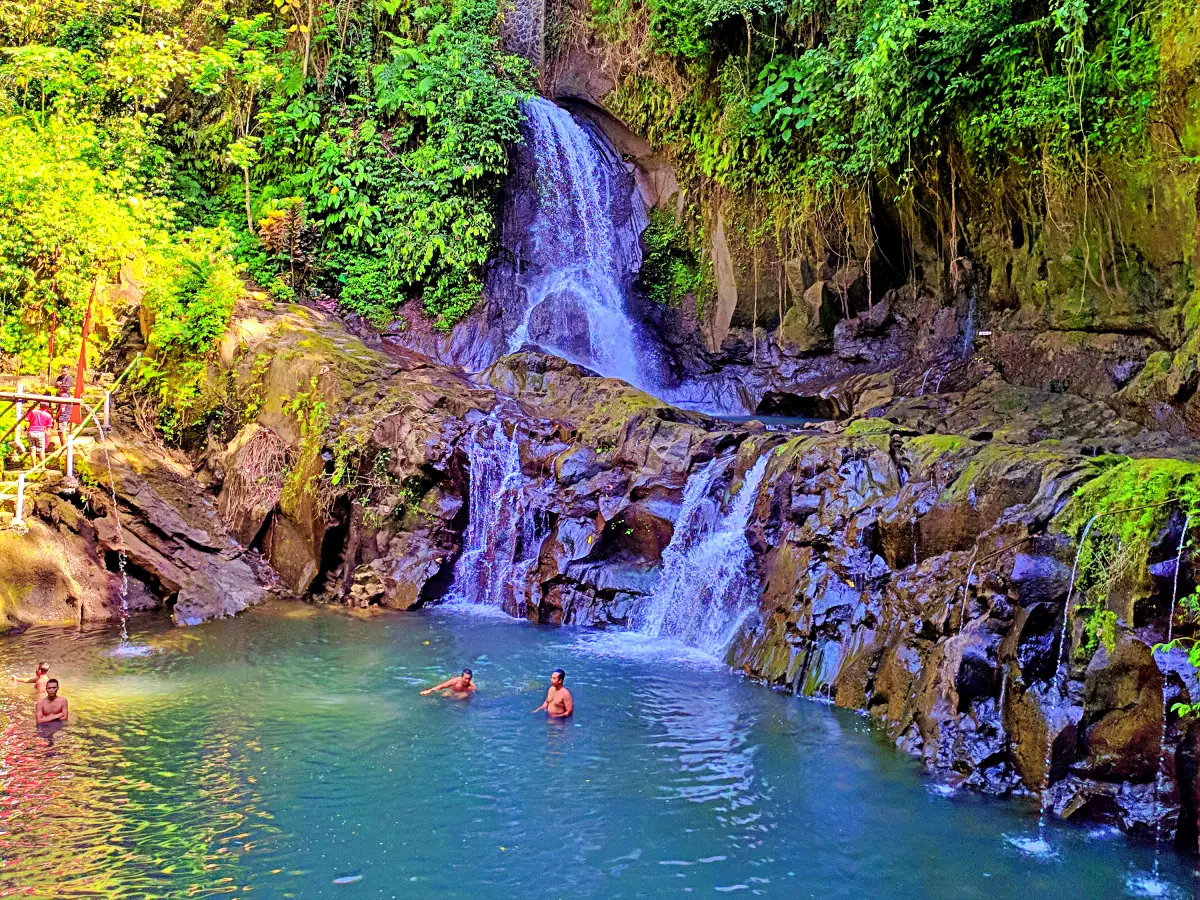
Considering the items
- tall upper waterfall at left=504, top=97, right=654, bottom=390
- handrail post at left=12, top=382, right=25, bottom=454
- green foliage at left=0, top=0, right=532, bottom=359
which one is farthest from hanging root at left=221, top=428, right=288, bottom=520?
tall upper waterfall at left=504, top=97, right=654, bottom=390

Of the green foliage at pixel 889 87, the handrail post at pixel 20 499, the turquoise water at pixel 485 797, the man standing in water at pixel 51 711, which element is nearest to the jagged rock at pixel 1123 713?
the turquoise water at pixel 485 797

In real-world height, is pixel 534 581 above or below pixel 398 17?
below

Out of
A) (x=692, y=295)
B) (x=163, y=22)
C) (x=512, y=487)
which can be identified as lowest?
(x=512, y=487)

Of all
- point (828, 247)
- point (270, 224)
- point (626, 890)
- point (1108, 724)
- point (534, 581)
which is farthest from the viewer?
point (270, 224)

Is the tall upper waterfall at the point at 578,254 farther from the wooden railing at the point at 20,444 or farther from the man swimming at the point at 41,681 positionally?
the man swimming at the point at 41,681

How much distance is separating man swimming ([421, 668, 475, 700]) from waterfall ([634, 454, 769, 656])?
9.50ft

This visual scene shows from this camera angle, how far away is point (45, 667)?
28.3 ft

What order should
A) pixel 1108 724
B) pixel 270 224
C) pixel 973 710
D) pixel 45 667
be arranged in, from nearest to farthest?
pixel 1108 724
pixel 973 710
pixel 45 667
pixel 270 224

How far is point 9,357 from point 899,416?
42.1 feet

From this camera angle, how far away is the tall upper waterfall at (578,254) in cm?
1716

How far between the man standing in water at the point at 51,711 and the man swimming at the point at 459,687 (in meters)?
3.06

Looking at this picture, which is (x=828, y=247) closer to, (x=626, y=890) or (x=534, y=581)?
(x=534, y=581)

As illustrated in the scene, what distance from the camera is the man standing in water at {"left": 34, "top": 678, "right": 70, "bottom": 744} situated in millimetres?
8000

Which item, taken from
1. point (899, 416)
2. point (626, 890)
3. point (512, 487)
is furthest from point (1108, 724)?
point (512, 487)
